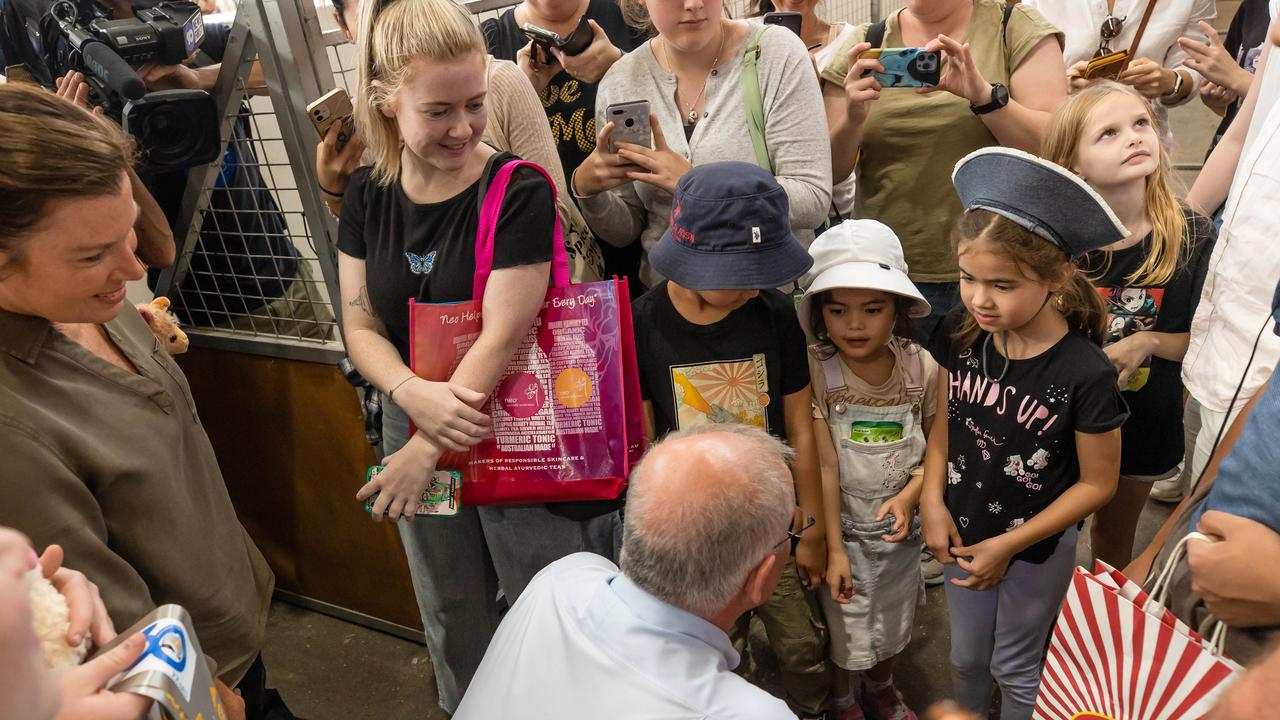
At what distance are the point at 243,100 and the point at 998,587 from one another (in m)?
2.25

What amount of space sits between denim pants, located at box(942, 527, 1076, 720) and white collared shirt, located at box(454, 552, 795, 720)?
887 millimetres

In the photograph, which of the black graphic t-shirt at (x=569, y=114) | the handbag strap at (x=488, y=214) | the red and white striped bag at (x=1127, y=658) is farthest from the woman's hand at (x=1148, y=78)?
the handbag strap at (x=488, y=214)

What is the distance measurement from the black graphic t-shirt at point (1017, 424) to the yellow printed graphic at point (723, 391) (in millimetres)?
416

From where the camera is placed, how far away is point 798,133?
2055 millimetres

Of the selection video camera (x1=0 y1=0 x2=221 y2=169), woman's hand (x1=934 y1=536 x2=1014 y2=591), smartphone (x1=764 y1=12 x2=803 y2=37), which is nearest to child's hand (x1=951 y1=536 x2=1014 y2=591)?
woman's hand (x1=934 y1=536 x2=1014 y2=591)

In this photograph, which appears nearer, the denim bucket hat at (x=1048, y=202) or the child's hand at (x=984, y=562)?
the denim bucket hat at (x=1048, y=202)

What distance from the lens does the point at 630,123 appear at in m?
2.01

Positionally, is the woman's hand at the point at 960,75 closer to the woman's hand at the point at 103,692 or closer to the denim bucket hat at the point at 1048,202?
the denim bucket hat at the point at 1048,202

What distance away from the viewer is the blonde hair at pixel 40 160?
1.24m

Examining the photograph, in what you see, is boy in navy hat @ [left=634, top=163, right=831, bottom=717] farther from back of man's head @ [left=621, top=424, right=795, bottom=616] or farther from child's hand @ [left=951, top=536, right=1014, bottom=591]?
back of man's head @ [left=621, top=424, right=795, bottom=616]

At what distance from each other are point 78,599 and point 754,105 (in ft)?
5.46

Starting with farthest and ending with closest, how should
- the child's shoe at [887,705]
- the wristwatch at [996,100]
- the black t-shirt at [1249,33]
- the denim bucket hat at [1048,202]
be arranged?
1. the black t-shirt at [1249,33]
2. the child's shoe at [887,705]
3. the wristwatch at [996,100]
4. the denim bucket hat at [1048,202]

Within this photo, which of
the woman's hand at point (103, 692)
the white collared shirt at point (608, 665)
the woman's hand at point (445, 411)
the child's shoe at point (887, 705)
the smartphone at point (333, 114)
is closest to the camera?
the woman's hand at point (103, 692)

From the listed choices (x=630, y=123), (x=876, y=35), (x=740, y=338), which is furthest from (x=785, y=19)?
(x=740, y=338)
